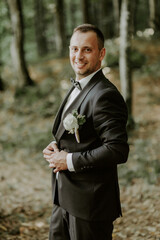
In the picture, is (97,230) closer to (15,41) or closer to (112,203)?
(112,203)

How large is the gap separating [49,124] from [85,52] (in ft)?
22.7

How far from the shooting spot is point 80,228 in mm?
2188

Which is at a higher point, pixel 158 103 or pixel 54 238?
pixel 158 103

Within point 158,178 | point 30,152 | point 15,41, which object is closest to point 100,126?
point 158,178

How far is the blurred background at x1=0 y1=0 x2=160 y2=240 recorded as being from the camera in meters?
4.26

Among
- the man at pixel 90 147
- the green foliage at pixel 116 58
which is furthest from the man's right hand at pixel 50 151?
the green foliage at pixel 116 58

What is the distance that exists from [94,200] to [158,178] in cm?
358

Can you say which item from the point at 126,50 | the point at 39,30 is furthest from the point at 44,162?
the point at 39,30

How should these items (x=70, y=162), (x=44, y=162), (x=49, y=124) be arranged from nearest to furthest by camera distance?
(x=70, y=162) → (x=44, y=162) → (x=49, y=124)

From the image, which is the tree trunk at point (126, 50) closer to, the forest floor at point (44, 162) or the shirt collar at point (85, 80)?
the forest floor at point (44, 162)

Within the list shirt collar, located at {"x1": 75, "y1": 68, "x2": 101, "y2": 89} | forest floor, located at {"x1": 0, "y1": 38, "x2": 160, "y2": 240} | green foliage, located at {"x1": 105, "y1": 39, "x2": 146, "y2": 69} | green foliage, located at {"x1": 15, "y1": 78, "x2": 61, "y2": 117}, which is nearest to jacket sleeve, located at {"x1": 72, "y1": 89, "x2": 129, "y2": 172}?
shirt collar, located at {"x1": 75, "y1": 68, "x2": 101, "y2": 89}

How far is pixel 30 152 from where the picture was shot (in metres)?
7.58

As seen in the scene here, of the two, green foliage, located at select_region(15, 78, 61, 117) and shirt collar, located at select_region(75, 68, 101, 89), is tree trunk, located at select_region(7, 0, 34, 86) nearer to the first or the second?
green foliage, located at select_region(15, 78, 61, 117)

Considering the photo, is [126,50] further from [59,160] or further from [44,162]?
[59,160]
